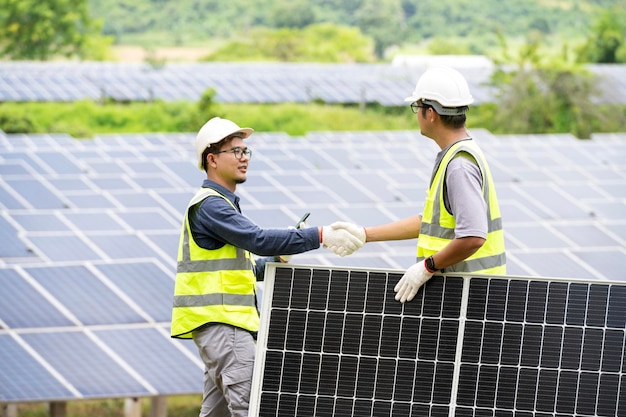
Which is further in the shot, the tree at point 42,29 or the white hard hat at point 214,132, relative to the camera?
the tree at point 42,29

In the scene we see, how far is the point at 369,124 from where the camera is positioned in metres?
42.2

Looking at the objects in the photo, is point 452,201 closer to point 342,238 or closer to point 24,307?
point 342,238

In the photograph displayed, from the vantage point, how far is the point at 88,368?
9.55 m

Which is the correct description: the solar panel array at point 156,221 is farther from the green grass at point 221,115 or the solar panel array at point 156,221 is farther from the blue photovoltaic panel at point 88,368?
the green grass at point 221,115

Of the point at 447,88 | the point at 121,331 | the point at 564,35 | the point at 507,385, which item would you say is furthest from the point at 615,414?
the point at 564,35

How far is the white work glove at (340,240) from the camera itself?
6234 mm

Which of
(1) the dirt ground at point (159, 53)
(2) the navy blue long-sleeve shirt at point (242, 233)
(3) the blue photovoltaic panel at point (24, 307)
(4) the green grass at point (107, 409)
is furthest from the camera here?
(1) the dirt ground at point (159, 53)

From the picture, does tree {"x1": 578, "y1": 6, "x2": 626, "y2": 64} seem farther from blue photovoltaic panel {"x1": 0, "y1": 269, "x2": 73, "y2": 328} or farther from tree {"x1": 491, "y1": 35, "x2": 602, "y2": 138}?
blue photovoltaic panel {"x1": 0, "y1": 269, "x2": 73, "y2": 328}

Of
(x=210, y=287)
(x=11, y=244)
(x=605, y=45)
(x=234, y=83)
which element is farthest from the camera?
(x=605, y=45)

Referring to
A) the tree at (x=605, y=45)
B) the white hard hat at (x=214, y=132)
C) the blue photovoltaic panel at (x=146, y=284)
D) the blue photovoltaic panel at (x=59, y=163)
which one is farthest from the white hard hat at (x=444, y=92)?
the tree at (x=605, y=45)

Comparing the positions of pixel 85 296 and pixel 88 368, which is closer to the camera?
pixel 88 368

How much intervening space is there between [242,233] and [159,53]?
6302 cm

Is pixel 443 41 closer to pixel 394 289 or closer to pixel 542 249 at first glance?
pixel 542 249

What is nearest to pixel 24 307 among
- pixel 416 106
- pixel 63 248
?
pixel 63 248
